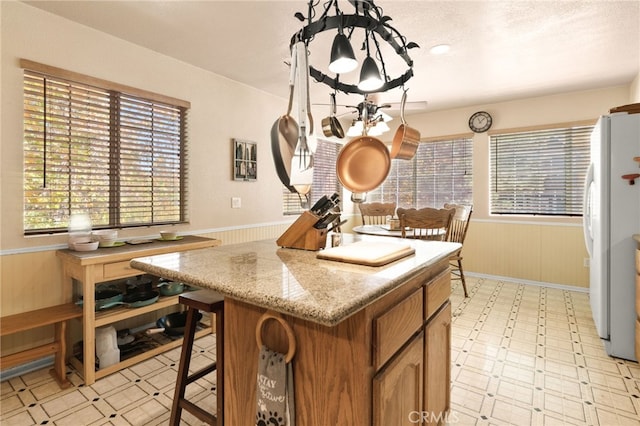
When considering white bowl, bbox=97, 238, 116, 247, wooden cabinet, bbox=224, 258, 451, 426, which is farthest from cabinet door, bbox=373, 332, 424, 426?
white bowl, bbox=97, 238, 116, 247

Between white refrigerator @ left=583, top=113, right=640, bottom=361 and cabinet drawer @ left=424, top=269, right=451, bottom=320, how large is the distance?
162 centimetres

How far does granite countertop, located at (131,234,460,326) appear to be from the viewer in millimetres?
809

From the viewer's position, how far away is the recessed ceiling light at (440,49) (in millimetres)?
2588

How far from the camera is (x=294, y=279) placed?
40.6 inches

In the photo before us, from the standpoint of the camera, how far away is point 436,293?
1431mm

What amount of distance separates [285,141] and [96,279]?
165 cm

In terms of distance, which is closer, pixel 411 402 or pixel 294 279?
pixel 294 279

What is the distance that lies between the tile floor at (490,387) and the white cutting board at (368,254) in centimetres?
109

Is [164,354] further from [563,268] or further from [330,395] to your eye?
[563,268]

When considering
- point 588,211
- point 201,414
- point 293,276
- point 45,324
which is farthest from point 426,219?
point 45,324

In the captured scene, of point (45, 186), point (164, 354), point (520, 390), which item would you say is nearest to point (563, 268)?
point (520, 390)

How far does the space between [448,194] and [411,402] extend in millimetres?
3877

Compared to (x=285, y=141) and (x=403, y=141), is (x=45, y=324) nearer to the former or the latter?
(x=285, y=141)

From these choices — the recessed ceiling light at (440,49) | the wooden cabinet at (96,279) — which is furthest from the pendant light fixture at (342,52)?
the recessed ceiling light at (440,49)
